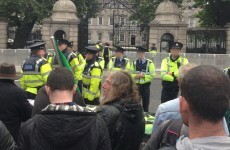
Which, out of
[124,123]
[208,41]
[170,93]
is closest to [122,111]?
[124,123]

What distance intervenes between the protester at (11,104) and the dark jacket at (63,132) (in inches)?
74.0

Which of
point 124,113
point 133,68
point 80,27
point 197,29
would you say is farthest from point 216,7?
point 124,113

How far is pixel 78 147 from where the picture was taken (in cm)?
288

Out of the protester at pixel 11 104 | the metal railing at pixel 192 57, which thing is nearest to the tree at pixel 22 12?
the metal railing at pixel 192 57

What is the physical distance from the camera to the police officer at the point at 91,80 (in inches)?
336

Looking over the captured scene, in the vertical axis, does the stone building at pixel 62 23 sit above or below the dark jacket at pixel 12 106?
above

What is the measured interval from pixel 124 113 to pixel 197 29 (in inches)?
901

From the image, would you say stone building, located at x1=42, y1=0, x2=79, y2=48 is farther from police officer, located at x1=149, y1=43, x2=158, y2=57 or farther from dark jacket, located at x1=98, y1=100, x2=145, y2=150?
dark jacket, located at x1=98, y1=100, x2=145, y2=150

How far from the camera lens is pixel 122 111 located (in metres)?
3.87

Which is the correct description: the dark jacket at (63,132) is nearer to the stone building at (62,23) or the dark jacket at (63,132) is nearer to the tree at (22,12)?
the stone building at (62,23)

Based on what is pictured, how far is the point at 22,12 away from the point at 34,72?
2199 cm

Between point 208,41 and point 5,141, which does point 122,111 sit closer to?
point 5,141

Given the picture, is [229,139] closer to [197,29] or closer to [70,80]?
[70,80]

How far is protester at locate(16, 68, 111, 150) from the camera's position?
9.17 ft
